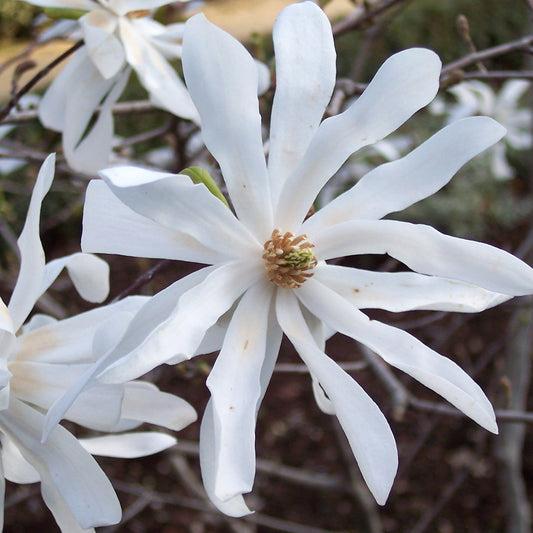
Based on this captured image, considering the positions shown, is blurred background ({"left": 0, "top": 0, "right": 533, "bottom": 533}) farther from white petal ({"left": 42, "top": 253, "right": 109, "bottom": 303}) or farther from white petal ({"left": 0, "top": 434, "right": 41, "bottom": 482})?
white petal ({"left": 0, "top": 434, "right": 41, "bottom": 482})

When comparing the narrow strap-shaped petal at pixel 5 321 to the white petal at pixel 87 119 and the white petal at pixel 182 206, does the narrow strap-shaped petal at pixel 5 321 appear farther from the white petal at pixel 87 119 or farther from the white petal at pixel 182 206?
the white petal at pixel 87 119

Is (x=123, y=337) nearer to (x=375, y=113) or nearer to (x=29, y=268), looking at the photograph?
(x=29, y=268)

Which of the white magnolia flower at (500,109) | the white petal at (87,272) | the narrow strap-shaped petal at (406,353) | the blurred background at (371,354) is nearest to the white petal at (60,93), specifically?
the blurred background at (371,354)

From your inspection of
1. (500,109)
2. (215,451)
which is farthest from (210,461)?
(500,109)

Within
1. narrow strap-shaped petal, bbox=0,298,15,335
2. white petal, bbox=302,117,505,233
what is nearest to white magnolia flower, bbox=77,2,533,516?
white petal, bbox=302,117,505,233

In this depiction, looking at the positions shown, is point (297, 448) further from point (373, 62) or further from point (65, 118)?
point (373, 62)

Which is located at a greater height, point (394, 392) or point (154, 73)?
point (154, 73)

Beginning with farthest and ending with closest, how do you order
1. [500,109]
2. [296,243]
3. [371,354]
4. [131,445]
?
[500,109]
[371,354]
[131,445]
[296,243]

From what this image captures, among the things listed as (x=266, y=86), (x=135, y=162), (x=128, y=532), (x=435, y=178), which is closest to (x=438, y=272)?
(x=435, y=178)
